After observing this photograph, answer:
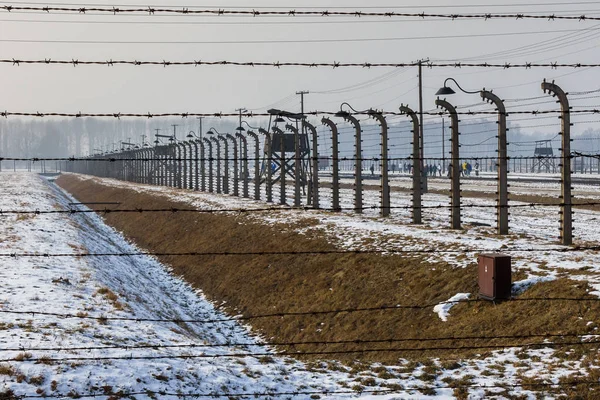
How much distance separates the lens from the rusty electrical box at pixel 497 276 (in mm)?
13031

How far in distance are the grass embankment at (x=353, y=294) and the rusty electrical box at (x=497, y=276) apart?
0.88ft

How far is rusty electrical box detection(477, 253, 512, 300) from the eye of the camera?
13.0 meters

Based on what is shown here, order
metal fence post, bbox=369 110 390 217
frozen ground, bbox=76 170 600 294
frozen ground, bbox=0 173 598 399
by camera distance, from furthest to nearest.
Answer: metal fence post, bbox=369 110 390 217 < frozen ground, bbox=76 170 600 294 < frozen ground, bbox=0 173 598 399

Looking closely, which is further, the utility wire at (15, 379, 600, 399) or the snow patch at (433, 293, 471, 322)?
the snow patch at (433, 293, 471, 322)

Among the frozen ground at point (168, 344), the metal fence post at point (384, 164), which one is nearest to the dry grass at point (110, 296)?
the frozen ground at point (168, 344)

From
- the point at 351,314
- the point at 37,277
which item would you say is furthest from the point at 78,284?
the point at 351,314

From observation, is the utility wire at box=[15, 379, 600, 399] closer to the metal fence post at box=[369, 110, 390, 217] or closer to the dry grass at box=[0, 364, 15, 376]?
the dry grass at box=[0, 364, 15, 376]

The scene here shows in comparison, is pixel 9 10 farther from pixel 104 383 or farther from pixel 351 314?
pixel 351 314

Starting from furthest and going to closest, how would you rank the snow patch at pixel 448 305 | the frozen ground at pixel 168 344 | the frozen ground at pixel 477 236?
the frozen ground at pixel 477 236 < the snow patch at pixel 448 305 < the frozen ground at pixel 168 344

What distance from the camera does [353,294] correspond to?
55.4 feet

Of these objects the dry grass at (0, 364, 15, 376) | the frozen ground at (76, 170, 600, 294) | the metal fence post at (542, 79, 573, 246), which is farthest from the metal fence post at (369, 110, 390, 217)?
the dry grass at (0, 364, 15, 376)

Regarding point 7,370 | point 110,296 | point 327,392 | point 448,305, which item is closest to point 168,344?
point 7,370

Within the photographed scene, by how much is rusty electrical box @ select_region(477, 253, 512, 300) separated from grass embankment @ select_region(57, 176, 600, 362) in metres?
0.27

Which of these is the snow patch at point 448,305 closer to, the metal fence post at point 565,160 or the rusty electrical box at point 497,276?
the rusty electrical box at point 497,276
